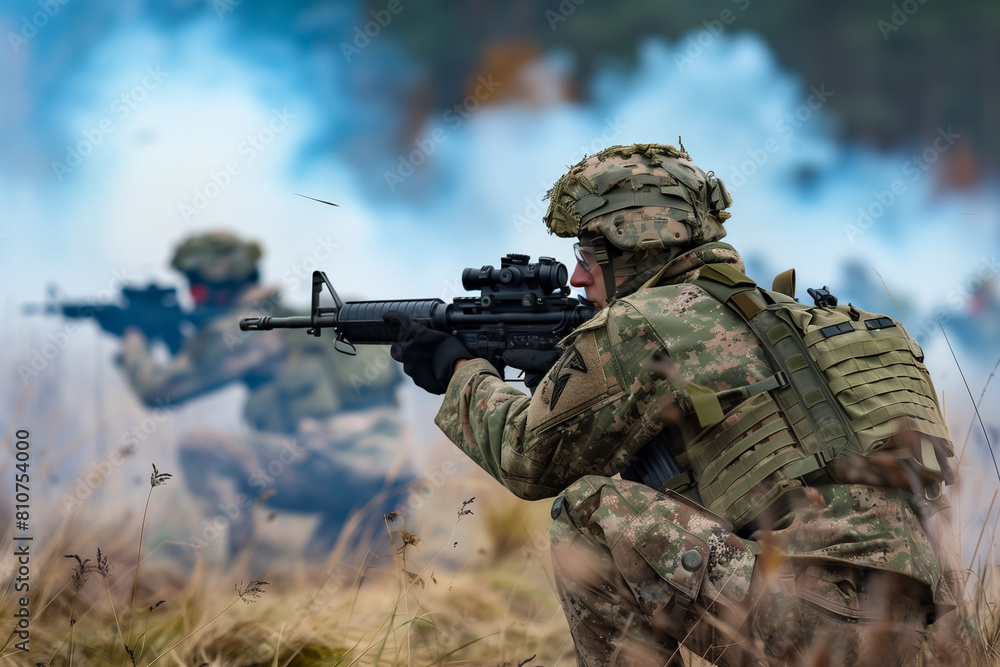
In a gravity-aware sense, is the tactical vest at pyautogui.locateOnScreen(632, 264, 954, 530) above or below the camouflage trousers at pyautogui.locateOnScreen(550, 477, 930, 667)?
above

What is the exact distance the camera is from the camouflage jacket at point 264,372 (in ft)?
21.8

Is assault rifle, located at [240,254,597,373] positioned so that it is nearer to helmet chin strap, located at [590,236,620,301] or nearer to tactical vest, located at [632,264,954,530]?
helmet chin strap, located at [590,236,620,301]

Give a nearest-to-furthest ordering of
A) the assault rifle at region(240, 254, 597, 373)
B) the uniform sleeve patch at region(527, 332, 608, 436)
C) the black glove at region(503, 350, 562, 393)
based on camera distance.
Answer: the uniform sleeve patch at region(527, 332, 608, 436), the black glove at region(503, 350, 562, 393), the assault rifle at region(240, 254, 597, 373)

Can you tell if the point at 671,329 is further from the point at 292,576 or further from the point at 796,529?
the point at 292,576

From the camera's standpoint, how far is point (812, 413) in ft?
8.09

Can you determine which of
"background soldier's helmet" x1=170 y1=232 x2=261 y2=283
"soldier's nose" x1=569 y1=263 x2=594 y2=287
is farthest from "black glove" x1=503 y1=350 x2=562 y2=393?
"background soldier's helmet" x1=170 y1=232 x2=261 y2=283

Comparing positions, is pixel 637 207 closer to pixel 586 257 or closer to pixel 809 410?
pixel 586 257

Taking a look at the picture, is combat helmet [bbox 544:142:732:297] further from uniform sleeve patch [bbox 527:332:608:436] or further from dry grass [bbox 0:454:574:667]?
dry grass [bbox 0:454:574:667]

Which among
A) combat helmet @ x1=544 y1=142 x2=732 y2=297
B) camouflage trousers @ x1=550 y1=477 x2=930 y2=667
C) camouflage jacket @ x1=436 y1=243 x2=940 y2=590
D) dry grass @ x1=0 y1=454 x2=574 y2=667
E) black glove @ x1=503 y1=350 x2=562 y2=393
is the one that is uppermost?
combat helmet @ x1=544 y1=142 x2=732 y2=297

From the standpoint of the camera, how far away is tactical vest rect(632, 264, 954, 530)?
7.77 feet

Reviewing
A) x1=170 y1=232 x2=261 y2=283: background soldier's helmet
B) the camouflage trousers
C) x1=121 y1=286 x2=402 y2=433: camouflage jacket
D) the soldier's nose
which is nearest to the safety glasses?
the soldier's nose

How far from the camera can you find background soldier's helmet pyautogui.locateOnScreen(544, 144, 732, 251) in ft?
9.95

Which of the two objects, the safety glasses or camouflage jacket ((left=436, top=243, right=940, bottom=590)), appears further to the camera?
the safety glasses

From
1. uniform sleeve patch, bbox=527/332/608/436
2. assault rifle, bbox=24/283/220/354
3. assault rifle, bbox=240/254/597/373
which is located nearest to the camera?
uniform sleeve patch, bbox=527/332/608/436
